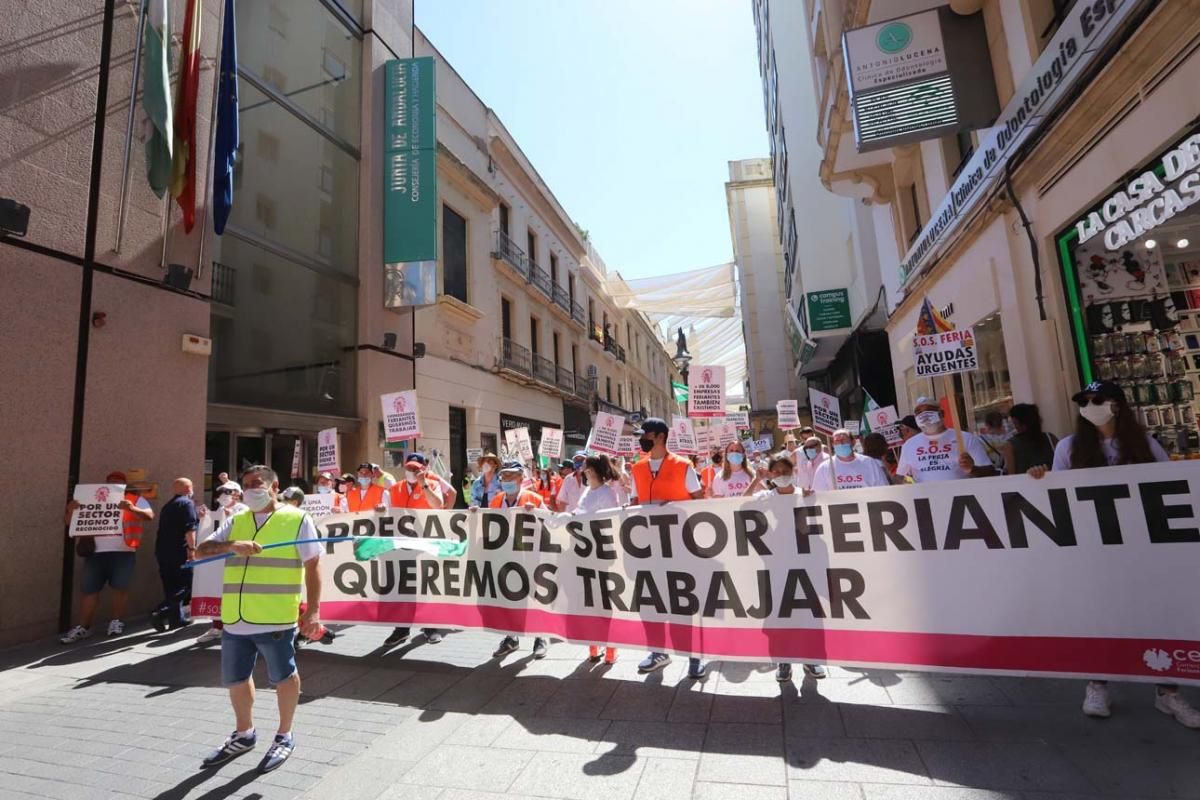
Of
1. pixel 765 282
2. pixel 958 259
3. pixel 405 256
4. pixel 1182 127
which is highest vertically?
pixel 765 282

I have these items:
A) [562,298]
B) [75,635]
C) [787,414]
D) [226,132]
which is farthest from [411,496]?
[562,298]

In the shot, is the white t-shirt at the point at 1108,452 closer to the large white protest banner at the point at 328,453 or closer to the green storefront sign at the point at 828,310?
the large white protest banner at the point at 328,453

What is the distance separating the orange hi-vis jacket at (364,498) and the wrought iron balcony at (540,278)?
15035mm

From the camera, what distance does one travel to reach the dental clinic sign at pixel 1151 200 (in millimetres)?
4504

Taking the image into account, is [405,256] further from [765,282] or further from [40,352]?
[765,282]

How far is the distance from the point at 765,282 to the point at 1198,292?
30.8 meters

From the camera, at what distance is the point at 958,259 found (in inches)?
370

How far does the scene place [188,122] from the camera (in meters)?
9.26

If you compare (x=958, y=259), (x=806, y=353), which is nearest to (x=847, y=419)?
(x=806, y=353)

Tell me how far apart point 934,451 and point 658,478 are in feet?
8.45

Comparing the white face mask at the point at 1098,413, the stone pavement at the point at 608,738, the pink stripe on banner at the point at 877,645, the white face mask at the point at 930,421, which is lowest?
the stone pavement at the point at 608,738

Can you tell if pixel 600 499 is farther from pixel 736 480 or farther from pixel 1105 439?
pixel 1105 439

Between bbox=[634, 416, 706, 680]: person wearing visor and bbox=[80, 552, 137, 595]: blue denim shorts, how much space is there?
6.30 metres

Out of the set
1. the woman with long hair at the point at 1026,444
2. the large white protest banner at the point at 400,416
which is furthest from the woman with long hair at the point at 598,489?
the large white protest banner at the point at 400,416
